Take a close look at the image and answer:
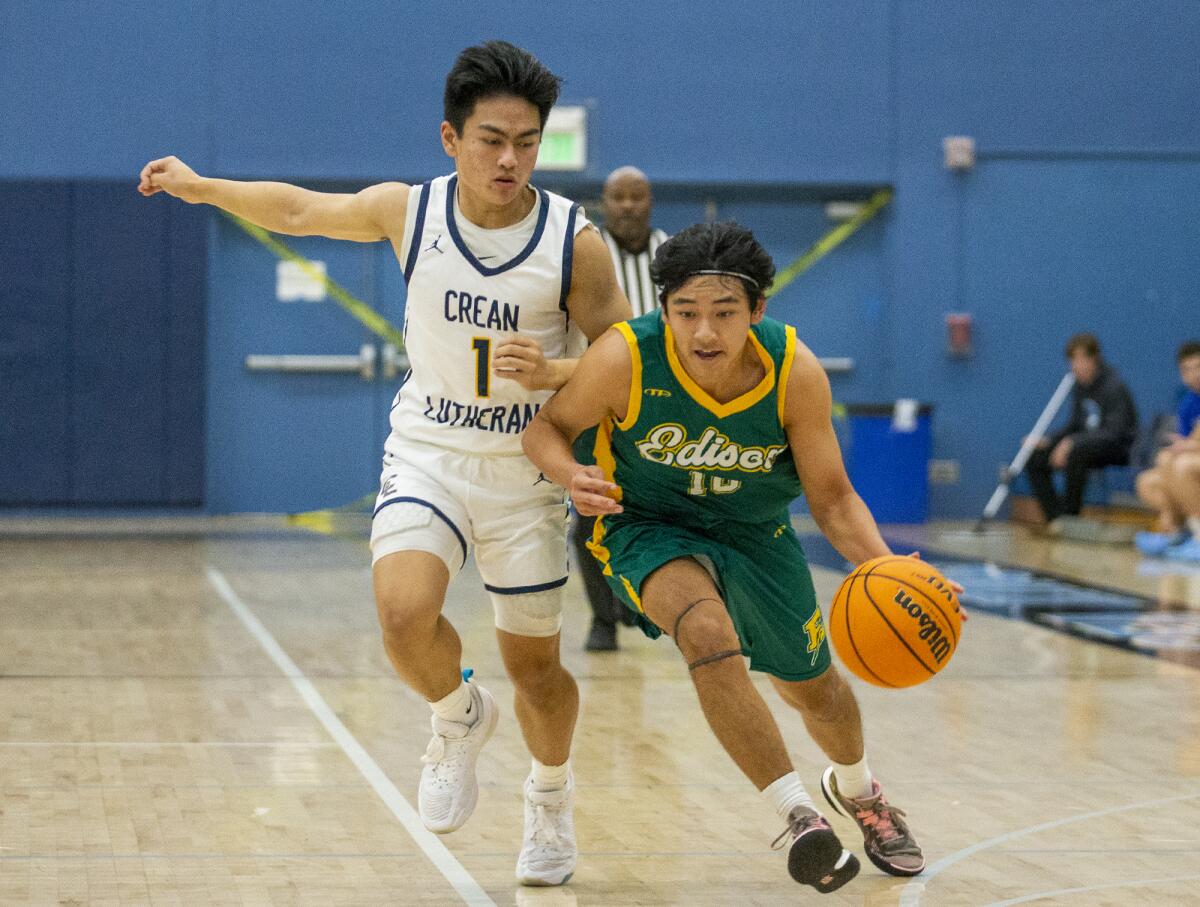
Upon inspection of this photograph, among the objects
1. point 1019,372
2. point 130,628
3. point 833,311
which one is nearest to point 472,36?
point 833,311

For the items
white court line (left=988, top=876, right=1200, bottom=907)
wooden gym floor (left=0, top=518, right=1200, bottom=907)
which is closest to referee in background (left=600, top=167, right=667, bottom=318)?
wooden gym floor (left=0, top=518, right=1200, bottom=907)

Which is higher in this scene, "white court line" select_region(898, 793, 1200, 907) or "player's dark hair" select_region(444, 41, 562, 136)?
"player's dark hair" select_region(444, 41, 562, 136)

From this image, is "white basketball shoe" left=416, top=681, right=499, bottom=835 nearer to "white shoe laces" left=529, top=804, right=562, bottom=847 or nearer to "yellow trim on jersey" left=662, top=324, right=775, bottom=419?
"white shoe laces" left=529, top=804, right=562, bottom=847

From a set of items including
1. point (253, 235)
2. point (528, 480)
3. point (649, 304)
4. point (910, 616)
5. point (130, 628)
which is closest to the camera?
point (910, 616)

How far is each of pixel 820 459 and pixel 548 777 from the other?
0.96 m

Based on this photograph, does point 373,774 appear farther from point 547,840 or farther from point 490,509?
point 490,509

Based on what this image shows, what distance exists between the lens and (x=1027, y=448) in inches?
514

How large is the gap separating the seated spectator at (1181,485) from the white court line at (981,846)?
261 inches

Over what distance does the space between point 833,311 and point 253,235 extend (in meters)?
4.67

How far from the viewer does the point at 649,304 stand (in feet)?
22.6

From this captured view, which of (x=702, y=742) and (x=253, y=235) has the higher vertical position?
(x=253, y=235)

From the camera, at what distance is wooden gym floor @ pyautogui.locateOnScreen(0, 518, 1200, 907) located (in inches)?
153

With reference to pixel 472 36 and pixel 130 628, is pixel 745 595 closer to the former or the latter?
pixel 130 628

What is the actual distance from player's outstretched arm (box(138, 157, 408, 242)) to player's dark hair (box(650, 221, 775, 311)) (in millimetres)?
667
